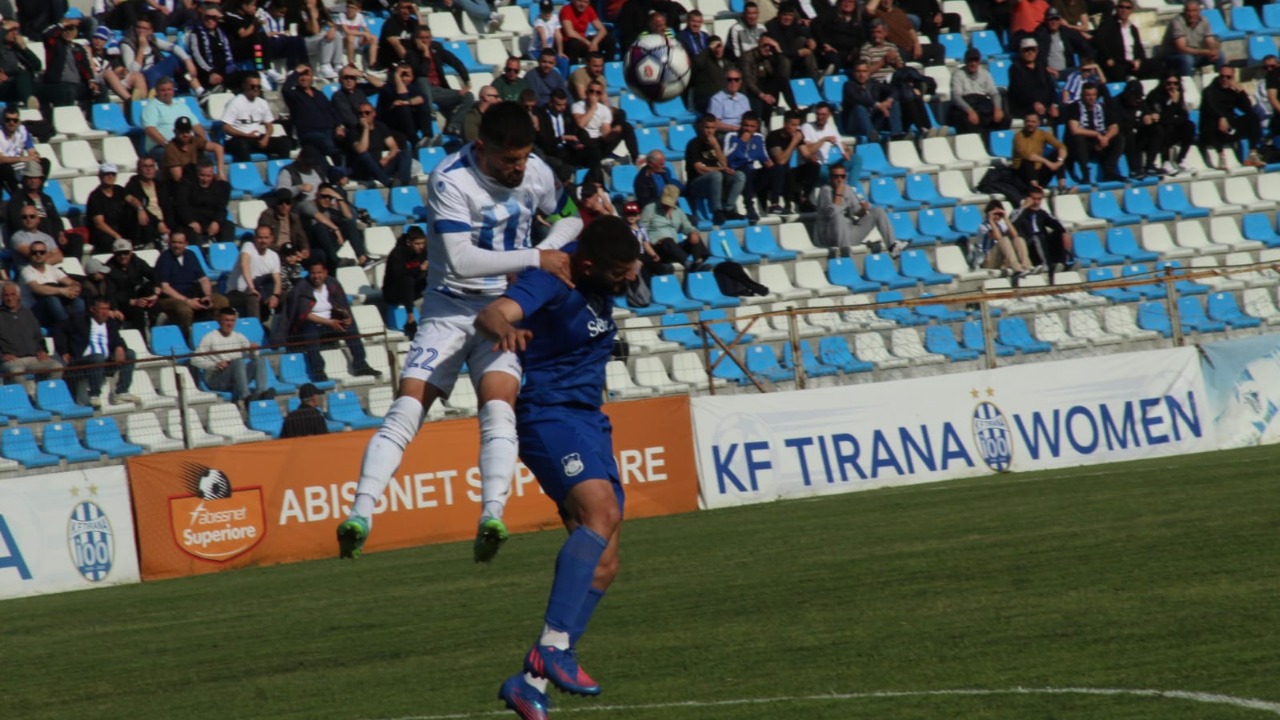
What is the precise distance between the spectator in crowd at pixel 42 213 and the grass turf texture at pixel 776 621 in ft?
19.0

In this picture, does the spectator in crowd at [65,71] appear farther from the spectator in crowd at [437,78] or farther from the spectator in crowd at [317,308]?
the spectator in crowd at [317,308]

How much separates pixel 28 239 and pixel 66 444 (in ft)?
11.4

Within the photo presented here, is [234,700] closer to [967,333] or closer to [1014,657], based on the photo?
[1014,657]

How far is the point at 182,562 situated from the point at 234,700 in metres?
8.60

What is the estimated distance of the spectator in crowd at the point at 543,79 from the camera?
911 inches

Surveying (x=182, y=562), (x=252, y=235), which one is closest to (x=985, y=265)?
(x=252, y=235)

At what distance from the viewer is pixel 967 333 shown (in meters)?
19.6

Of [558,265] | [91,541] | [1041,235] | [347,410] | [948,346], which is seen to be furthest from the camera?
[1041,235]

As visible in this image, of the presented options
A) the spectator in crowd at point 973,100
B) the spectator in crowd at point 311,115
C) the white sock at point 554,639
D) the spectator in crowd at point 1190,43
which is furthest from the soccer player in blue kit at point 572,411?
the spectator in crowd at point 1190,43

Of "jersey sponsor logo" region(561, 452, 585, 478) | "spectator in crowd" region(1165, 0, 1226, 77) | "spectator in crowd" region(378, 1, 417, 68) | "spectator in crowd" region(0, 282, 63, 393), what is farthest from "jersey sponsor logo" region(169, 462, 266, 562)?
"spectator in crowd" region(1165, 0, 1226, 77)

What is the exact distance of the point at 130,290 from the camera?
63.1 feet

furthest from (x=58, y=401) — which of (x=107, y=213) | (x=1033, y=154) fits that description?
(x=1033, y=154)

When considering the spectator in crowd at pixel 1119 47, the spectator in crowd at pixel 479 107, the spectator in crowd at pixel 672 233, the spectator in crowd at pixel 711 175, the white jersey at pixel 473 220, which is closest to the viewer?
the white jersey at pixel 473 220

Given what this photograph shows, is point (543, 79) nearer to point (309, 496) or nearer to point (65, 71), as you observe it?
point (65, 71)
